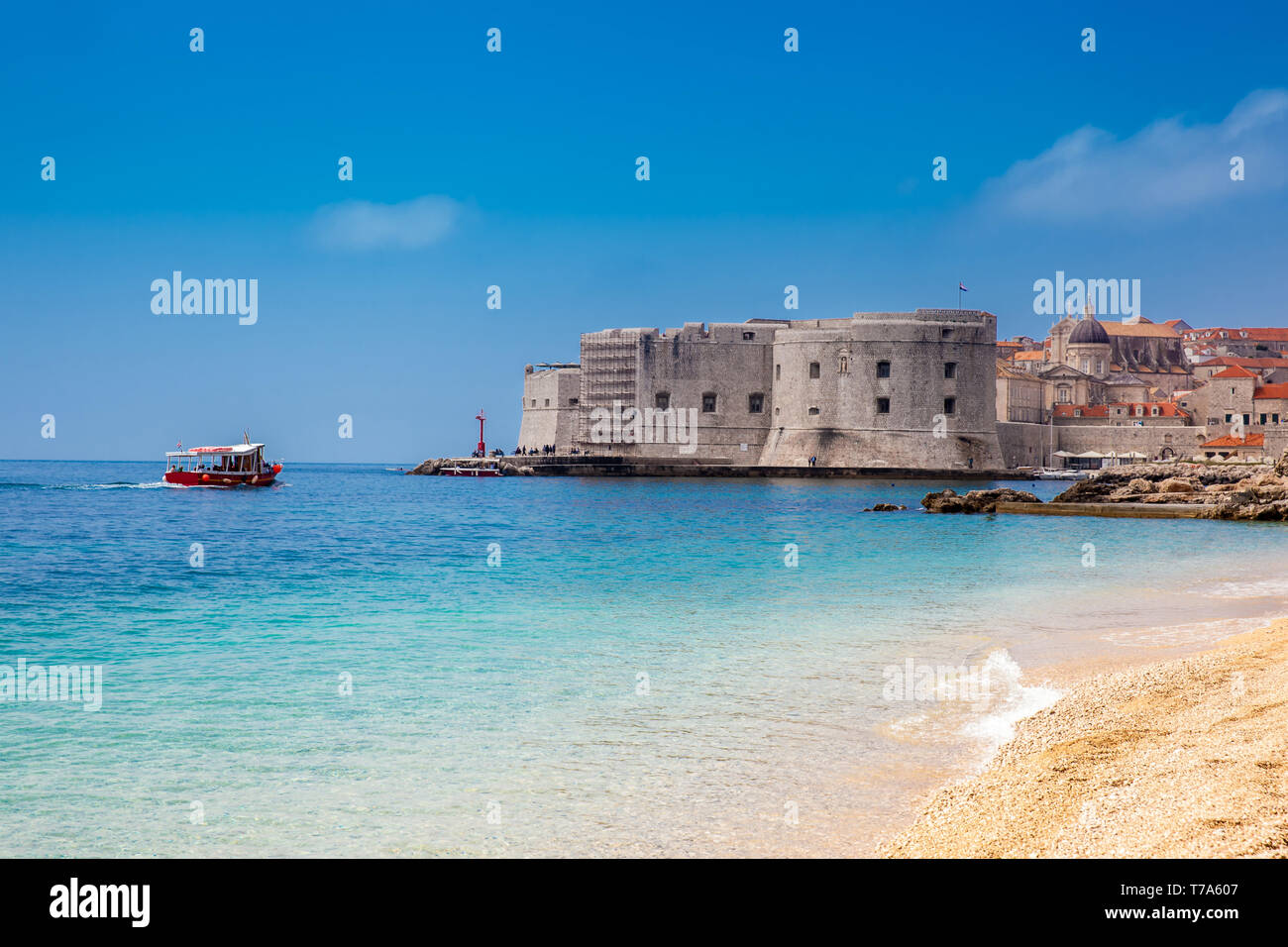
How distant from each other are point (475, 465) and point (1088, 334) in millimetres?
31308

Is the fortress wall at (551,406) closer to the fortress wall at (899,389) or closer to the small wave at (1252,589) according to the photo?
the fortress wall at (899,389)

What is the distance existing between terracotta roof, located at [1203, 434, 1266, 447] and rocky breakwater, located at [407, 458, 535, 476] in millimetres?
24950

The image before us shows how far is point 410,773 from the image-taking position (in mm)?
3711

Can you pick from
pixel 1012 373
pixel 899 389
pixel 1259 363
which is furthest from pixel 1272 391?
pixel 899 389

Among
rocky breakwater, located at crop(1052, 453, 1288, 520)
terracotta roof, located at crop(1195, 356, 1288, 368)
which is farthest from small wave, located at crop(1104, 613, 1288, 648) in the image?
terracotta roof, located at crop(1195, 356, 1288, 368)

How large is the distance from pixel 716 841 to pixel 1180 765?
4.33 feet

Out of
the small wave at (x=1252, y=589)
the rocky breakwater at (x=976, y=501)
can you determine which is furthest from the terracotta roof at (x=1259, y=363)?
the small wave at (x=1252, y=589)

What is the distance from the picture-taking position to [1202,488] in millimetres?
21125

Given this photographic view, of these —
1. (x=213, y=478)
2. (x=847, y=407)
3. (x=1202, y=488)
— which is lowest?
(x=1202, y=488)

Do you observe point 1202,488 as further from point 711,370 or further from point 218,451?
point 218,451

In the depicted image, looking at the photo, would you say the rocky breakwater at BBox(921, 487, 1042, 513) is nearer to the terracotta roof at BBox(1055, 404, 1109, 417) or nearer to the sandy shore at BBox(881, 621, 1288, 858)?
the sandy shore at BBox(881, 621, 1288, 858)

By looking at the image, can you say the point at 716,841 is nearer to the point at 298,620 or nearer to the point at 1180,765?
the point at 1180,765
